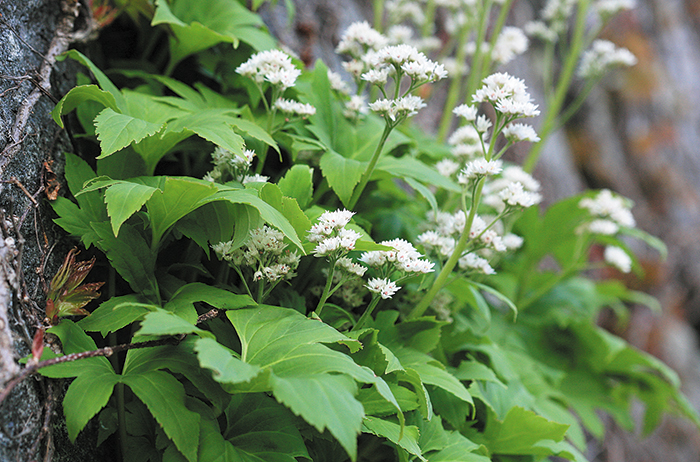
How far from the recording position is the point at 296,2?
247 centimetres

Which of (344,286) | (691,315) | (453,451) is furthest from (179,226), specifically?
(691,315)

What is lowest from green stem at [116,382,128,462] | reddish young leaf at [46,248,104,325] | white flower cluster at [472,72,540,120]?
green stem at [116,382,128,462]

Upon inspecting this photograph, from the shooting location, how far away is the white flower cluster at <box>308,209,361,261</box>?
1.06 m

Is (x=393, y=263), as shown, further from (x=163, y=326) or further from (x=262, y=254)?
(x=163, y=326)

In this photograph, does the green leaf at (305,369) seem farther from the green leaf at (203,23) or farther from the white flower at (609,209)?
the white flower at (609,209)

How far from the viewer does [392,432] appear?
102cm

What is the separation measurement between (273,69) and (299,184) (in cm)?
34

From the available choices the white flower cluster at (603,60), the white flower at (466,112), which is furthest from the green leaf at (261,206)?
the white flower cluster at (603,60)

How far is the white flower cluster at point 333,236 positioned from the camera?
1.06m

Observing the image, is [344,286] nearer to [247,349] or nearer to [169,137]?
[247,349]

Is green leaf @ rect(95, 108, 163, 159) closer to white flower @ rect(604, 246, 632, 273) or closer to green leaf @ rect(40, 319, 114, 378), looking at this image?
green leaf @ rect(40, 319, 114, 378)

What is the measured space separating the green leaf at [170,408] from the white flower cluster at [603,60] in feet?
8.26

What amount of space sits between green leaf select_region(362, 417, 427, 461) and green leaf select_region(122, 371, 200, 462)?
1.15 feet

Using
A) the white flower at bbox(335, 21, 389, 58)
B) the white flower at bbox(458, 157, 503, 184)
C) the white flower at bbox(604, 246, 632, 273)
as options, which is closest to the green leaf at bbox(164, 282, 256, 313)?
the white flower at bbox(458, 157, 503, 184)
